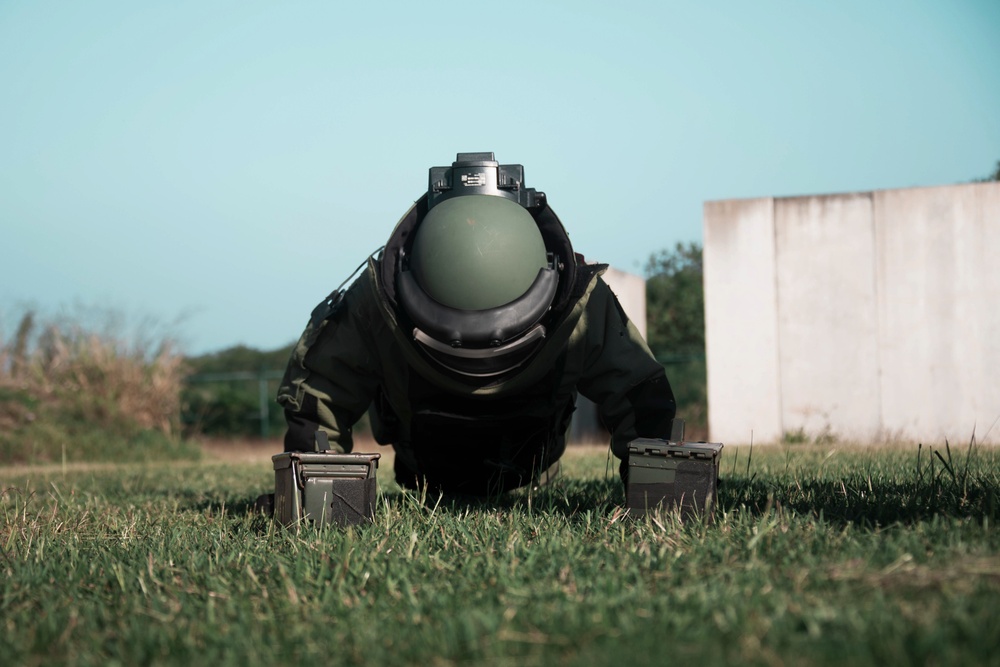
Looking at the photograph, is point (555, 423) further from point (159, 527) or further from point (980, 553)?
point (980, 553)

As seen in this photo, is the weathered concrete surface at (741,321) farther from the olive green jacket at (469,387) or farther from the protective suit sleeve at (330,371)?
the protective suit sleeve at (330,371)

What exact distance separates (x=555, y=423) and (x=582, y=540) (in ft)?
4.63

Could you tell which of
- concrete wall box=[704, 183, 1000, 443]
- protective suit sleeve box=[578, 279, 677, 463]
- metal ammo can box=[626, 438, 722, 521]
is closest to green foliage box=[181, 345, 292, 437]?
concrete wall box=[704, 183, 1000, 443]

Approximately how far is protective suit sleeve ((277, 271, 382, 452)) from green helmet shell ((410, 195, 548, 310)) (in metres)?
0.57

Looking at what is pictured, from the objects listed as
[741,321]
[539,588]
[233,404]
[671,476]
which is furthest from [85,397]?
[539,588]

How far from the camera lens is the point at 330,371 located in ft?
14.4

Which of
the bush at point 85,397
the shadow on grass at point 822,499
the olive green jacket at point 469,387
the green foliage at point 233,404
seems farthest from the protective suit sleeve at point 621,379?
the green foliage at point 233,404

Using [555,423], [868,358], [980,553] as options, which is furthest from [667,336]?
[980,553]

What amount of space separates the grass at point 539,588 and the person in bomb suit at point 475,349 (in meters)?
0.51

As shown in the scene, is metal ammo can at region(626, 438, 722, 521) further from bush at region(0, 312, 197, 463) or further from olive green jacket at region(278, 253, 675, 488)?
bush at region(0, 312, 197, 463)

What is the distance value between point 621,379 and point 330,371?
1.31 m

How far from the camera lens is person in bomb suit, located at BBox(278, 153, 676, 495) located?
3758 millimetres

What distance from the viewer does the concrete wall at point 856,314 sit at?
35.9ft

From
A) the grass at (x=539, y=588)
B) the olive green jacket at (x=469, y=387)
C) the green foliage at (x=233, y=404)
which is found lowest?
the green foliage at (x=233, y=404)
